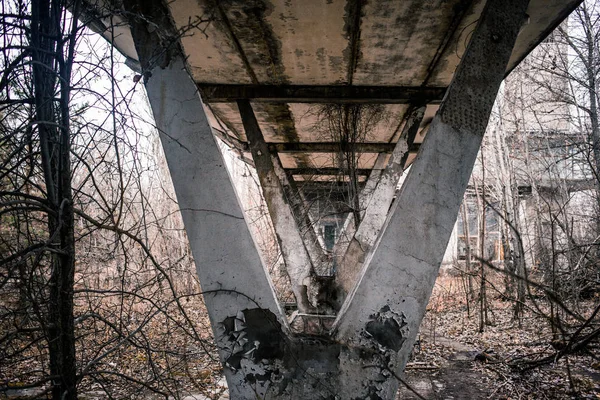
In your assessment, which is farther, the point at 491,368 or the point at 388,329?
the point at 491,368

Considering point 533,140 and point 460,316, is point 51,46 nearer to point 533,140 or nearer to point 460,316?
point 460,316

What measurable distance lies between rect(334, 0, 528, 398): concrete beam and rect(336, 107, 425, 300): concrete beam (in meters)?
3.55

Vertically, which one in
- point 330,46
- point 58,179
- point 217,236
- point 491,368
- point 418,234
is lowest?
point 491,368

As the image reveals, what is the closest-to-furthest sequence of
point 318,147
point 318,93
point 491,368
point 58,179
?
point 58,179 < point 491,368 < point 318,93 < point 318,147

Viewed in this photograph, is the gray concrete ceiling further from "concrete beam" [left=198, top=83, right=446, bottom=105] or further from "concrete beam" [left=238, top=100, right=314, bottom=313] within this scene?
"concrete beam" [left=238, top=100, right=314, bottom=313]

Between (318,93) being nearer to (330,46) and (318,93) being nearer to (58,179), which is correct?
(330,46)

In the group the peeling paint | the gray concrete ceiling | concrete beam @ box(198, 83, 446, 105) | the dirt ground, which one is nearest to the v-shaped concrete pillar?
the peeling paint

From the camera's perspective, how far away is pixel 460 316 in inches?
511

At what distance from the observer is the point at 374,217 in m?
8.04

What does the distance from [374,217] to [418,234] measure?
4.48 meters

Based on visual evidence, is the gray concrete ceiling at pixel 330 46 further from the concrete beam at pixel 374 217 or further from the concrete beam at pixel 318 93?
the concrete beam at pixel 374 217

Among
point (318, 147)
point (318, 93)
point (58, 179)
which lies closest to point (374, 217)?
point (318, 93)

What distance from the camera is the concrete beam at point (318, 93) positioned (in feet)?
21.8

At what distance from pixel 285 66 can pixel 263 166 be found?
1.91 metres
